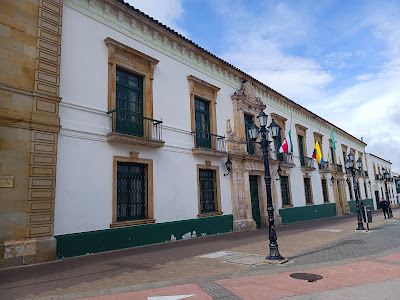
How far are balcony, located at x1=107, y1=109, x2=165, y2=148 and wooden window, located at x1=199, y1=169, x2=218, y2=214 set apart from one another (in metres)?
3.14

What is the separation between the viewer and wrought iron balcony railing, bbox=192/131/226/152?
41.6 ft

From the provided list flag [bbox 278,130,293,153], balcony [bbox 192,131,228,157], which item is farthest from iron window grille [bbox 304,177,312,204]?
balcony [bbox 192,131,228,157]

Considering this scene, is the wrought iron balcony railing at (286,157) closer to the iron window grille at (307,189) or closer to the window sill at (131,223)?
the iron window grille at (307,189)

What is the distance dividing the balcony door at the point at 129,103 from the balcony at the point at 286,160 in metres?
10.8

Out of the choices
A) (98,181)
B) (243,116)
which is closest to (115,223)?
(98,181)

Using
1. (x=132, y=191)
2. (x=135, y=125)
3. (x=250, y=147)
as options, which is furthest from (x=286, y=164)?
(x=132, y=191)

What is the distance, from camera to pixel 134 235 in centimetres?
931

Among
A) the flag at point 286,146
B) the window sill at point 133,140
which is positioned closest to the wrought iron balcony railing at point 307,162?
the flag at point 286,146

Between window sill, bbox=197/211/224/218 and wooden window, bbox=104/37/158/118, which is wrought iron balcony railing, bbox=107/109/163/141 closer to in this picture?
wooden window, bbox=104/37/158/118

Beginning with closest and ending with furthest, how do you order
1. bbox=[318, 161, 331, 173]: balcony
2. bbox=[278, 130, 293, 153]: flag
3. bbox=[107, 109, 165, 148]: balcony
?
bbox=[107, 109, 165, 148]: balcony
bbox=[278, 130, 293, 153]: flag
bbox=[318, 161, 331, 173]: balcony

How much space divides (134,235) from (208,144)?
5.65 meters

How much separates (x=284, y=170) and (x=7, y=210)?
15520 mm

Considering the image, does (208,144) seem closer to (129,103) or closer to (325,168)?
(129,103)

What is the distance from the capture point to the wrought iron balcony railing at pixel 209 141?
12.7m
